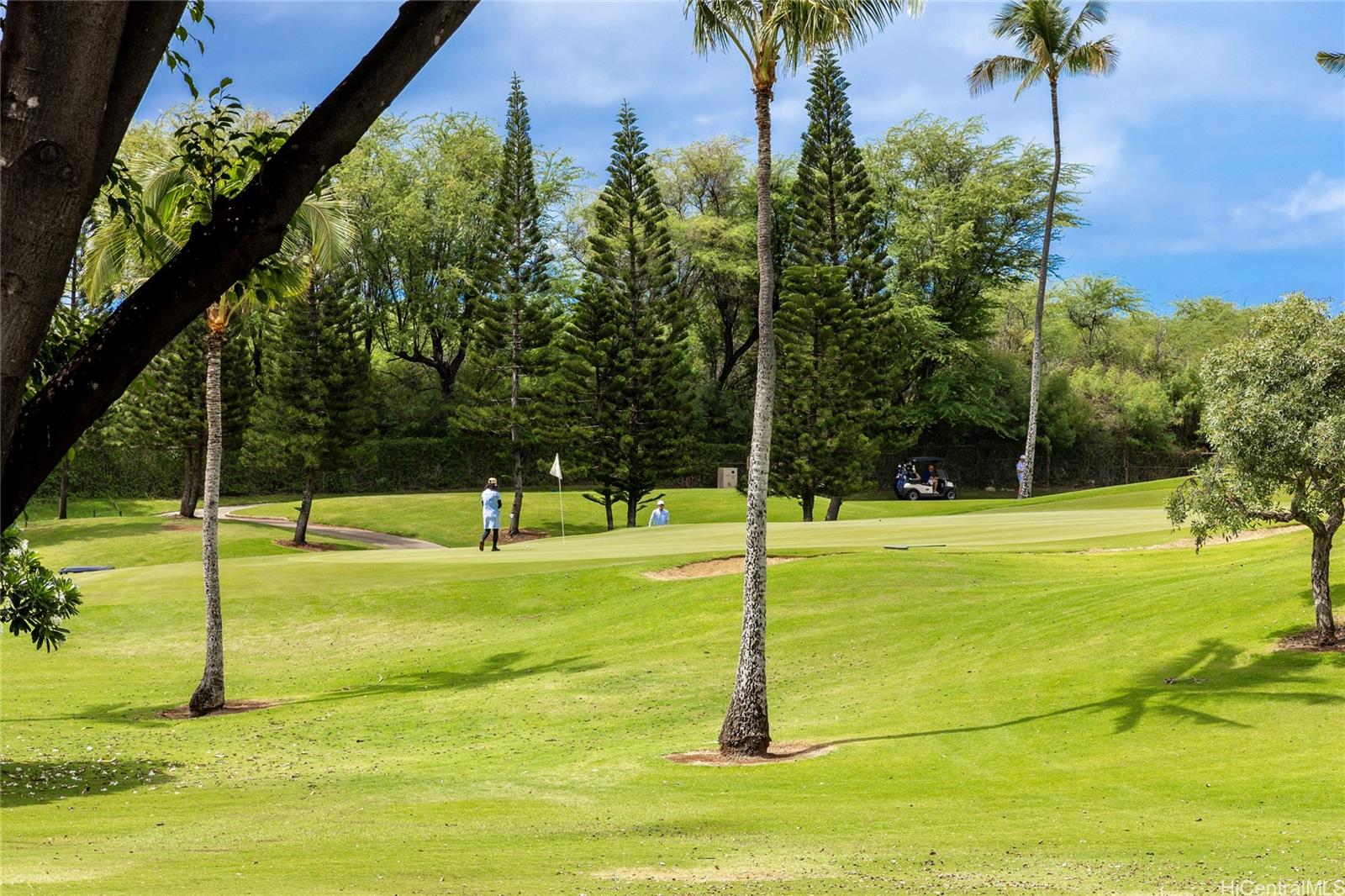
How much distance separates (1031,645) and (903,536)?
11168mm

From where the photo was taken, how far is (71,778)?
12.6 m

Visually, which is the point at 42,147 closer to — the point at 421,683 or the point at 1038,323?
the point at 421,683

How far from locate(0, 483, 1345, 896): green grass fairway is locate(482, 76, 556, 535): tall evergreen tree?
698 inches

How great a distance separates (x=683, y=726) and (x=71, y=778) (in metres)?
6.85

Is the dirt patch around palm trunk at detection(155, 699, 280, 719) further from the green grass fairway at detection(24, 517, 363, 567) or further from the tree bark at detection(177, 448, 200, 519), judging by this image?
the tree bark at detection(177, 448, 200, 519)

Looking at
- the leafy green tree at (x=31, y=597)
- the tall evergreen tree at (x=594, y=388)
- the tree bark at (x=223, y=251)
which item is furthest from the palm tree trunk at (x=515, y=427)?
the tree bark at (x=223, y=251)

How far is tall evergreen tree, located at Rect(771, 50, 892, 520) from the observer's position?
142ft

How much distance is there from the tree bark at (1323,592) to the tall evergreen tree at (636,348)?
31.7 metres

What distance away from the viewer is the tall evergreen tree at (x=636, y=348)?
44.8 metres

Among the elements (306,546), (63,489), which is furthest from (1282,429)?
(63,489)

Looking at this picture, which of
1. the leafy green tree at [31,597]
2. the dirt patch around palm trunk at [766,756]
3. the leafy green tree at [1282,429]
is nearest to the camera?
the leafy green tree at [31,597]

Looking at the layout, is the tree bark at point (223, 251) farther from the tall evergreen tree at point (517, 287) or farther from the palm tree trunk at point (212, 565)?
the tall evergreen tree at point (517, 287)

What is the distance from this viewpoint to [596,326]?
150 ft

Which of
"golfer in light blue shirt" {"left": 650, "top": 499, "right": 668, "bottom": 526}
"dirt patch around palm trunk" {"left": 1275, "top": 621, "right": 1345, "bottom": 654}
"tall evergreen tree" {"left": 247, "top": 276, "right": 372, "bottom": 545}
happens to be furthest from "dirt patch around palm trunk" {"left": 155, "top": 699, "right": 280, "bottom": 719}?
"tall evergreen tree" {"left": 247, "top": 276, "right": 372, "bottom": 545}
